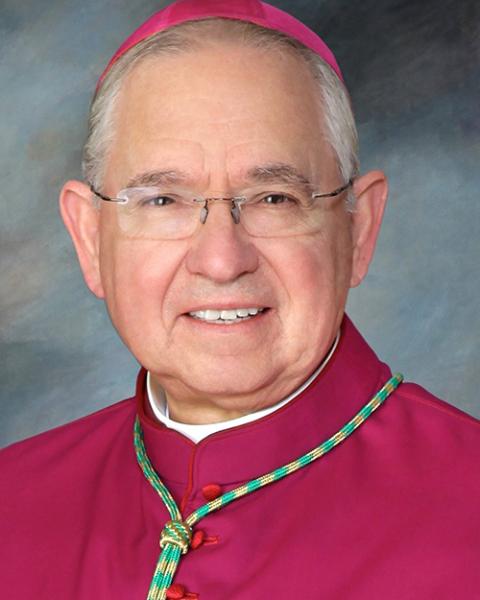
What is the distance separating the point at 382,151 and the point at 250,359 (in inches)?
94.8

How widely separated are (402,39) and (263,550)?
2.72 metres

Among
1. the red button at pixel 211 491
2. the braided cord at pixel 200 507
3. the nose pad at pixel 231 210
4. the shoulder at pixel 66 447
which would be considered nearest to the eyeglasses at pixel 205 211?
the nose pad at pixel 231 210

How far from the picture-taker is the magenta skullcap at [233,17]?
3.39m

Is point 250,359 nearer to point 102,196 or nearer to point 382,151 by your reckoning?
point 102,196

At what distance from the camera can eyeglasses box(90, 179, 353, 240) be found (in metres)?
3.27

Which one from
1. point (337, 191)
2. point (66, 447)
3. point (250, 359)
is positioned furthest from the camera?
point (66, 447)

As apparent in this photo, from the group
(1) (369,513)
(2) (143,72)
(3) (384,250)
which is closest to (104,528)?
(1) (369,513)

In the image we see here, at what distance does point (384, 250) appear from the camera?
561 cm

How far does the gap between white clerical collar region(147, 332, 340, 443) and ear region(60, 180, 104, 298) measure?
0.29 metres

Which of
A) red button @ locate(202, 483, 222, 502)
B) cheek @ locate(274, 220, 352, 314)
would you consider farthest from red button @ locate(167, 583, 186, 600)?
cheek @ locate(274, 220, 352, 314)

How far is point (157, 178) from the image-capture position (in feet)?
10.8

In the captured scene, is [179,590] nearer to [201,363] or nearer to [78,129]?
[201,363]

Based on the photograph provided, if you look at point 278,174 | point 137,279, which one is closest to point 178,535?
point 137,279

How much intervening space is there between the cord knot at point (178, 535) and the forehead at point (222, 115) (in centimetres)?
72
